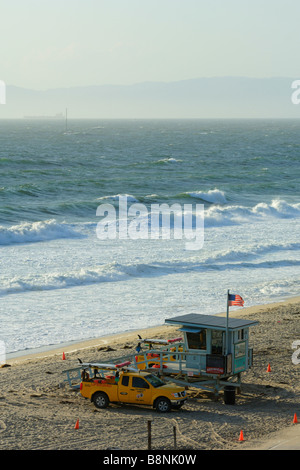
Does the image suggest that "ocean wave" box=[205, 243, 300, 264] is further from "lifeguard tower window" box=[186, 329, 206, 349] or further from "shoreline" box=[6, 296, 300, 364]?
"lifeguard tower window" box=[186, 329, 206, 349]

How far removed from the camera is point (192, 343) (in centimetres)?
2112

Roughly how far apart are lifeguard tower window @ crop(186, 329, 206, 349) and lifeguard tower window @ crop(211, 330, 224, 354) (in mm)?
285

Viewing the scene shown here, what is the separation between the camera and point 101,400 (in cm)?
2002

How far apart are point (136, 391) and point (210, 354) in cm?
251

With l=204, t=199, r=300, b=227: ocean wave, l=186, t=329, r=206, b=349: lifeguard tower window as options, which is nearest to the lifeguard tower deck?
l=186, t=329, r=206, b=349: lifeguard tower window

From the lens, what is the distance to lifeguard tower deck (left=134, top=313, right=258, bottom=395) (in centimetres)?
2055

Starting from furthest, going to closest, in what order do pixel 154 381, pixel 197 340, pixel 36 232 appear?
pixel 36 232 → pixel 197 340 → pixel 154 381

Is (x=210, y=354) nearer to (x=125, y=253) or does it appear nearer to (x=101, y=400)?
(x=101, y=400)

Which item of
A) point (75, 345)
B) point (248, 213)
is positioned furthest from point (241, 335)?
point (248, 213)

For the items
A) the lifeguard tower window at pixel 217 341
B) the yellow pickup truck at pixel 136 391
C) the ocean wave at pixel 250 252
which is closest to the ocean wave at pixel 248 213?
the ocean wave at pixel 250 252

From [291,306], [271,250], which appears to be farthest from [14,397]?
[271,250]

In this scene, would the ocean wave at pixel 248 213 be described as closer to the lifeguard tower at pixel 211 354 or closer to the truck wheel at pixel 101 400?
the lifeguard tower at pixel 211 354

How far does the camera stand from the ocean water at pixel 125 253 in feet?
104

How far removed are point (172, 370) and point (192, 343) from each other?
1.02 m
